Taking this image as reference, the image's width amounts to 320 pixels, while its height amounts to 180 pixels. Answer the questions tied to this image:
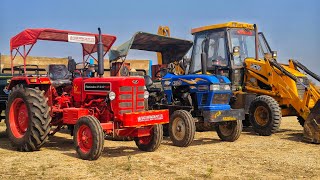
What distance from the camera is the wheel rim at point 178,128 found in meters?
8.11

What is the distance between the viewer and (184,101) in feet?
29.8

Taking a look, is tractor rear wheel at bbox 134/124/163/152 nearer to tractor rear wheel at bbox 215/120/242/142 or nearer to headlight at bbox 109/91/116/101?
headlight at bbox 109/91/116/101

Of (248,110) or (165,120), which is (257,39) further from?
(165,120)

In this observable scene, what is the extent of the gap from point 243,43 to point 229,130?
3246mm

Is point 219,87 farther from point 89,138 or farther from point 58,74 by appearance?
point 58,74

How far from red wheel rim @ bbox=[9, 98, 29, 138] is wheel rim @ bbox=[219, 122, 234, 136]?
4.10 meters

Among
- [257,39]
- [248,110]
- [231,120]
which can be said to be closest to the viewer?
[231,120]

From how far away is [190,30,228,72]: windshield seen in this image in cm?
1093

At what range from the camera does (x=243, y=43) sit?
11125mm

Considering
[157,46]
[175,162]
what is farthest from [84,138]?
[157,46]

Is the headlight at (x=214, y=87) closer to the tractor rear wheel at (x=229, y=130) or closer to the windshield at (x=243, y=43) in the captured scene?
the tractor rear wheel at (x=229, y=130)

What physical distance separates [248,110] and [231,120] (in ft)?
7.01

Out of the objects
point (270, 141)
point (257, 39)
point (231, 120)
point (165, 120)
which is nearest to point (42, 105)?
point (165, 120)

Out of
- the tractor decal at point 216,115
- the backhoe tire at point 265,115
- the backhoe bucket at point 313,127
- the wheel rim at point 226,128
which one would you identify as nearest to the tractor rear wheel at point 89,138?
the tractor decal at point 216,115
